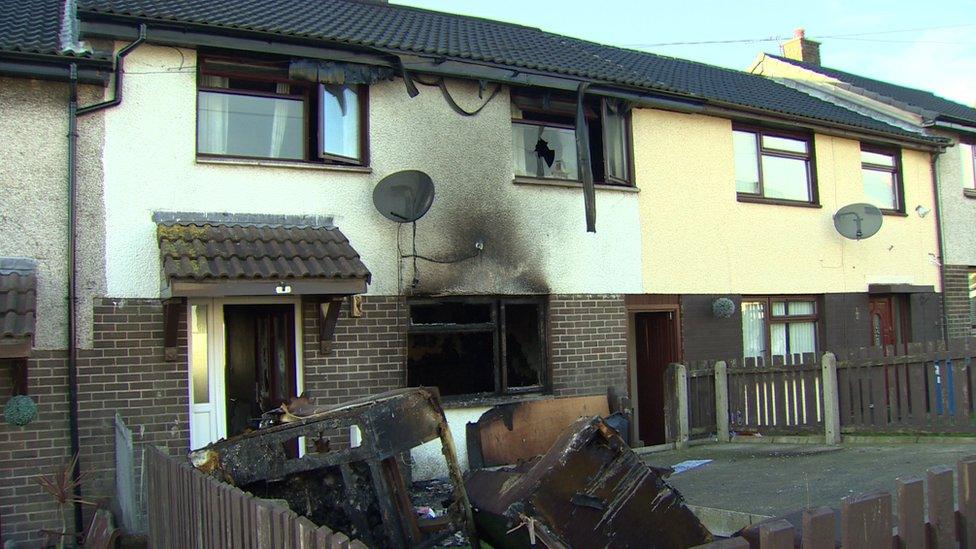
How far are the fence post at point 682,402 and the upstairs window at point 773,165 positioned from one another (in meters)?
3.05

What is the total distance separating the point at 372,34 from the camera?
33.0ft

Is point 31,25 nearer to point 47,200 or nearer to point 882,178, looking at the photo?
point 47,200

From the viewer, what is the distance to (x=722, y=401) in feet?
35.5

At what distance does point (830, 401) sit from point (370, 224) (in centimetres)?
571

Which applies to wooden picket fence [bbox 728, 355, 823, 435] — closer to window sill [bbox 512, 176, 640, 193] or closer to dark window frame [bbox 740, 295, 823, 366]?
dark window frame [bbox 740, 295, 823, 366]

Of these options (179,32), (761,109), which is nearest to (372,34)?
(179,32)

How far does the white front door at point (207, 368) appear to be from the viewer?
27.4ft

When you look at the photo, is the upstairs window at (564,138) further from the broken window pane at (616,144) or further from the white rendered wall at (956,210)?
the white rendered wall at (956,210)

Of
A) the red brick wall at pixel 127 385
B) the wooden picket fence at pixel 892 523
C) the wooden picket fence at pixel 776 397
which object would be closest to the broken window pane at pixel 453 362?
the red brick wall at pixel 127 385

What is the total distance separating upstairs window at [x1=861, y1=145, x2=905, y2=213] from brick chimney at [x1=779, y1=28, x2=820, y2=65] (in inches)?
242

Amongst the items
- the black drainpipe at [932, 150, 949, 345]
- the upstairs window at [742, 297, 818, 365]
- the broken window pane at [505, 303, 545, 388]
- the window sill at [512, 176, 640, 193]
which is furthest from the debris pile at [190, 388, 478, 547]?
the black drainpipe at [932, 150, 949, 345]

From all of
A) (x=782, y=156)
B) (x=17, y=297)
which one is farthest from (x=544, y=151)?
(x=17, y=297)

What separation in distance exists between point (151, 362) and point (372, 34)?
4.64 metres

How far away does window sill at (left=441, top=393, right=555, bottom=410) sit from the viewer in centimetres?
945
